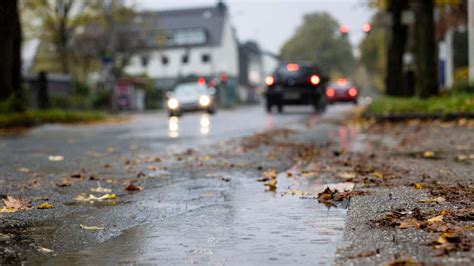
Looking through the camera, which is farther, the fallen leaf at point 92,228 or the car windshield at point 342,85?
the car windshield at point 342,85

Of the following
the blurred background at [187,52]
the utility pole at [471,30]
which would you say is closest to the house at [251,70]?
the blurred background at [187,52]

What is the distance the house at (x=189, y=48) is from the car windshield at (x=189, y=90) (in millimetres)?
49396

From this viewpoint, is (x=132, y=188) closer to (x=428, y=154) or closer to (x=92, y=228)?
(x=92, y=228)

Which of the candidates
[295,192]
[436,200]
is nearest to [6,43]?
[295,192]

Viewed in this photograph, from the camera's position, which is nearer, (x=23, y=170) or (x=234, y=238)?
(x=234, y=238)

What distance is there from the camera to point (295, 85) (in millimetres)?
29953

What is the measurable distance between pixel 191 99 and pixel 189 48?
54016 millimetres

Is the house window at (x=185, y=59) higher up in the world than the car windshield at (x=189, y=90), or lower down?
higher up

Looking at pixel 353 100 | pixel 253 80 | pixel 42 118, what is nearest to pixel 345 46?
pixel 253 80

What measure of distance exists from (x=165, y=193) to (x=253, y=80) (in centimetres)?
11064

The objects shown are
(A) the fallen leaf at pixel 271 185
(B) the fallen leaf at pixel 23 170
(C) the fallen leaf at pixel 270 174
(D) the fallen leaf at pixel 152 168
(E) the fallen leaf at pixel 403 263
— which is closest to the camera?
(E) the fallen leaf at pixel 403 263

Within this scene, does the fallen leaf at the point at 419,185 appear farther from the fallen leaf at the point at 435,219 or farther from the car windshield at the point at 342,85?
the car windshield at the point at 342,85

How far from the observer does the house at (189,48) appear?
87938 millimetres

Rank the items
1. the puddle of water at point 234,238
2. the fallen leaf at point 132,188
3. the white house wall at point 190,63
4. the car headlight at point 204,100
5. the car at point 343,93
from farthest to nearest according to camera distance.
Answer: the white house wall at point 190,63
the car at point 343,93
the car headlight at point 204,100
the fallen leaf at point 132,188
the puddle of water at point 234,238
